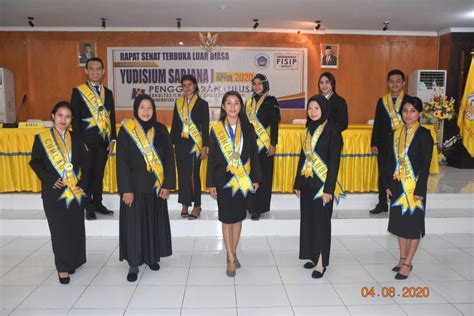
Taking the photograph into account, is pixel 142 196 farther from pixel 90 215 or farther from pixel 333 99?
pixel 333 99

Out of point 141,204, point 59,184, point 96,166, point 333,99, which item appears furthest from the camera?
point 96,166

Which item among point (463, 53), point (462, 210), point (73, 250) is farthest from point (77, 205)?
point (463, 53)

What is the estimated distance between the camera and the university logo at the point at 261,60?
7.89 metres

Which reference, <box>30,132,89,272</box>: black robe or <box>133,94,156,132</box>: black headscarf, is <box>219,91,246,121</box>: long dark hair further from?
<box>30,132,89,272</box>: black robe

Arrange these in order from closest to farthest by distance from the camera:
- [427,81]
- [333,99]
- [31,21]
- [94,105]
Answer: [333,99] → [94,105] → [31,21] → [427,81]

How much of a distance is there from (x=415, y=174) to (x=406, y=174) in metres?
0.06

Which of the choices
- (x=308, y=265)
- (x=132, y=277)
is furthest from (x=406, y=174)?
(x=132, y=277)

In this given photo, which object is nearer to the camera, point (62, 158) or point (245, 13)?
point (62, 158)

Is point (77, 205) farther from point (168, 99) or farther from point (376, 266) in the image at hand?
point (168, 99)

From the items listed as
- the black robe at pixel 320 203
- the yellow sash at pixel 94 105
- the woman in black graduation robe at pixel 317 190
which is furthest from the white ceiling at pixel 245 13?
the black robe at pixel 320 203

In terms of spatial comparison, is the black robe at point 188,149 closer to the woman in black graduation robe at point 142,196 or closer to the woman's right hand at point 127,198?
the woman in black graduation robe at point 142,196

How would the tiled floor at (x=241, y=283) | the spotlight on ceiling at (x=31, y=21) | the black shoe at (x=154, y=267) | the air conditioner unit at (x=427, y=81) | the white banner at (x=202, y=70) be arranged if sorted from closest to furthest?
the tiled floor at (x=241, y=283) < the black shoe at (x=154, y=267) < the spotlight on ceiling at (x=31, y=21) < the air conditioner unit at (x=427, y=81) < the white banner at (x=202, y=70)

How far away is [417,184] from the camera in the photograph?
2982 millimetres

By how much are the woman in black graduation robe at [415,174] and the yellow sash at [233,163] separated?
113 cm
